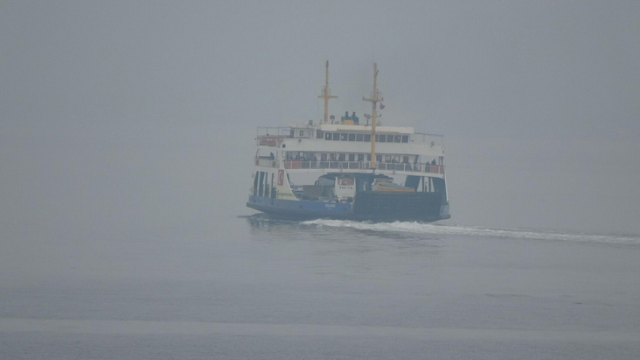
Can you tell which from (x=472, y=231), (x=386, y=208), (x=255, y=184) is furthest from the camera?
(x=255, y=184)

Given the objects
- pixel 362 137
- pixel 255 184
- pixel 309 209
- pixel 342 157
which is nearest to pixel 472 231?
pixel 309 209

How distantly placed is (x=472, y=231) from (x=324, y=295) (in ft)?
61.6

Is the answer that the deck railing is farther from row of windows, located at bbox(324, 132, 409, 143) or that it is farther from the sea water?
the sea water

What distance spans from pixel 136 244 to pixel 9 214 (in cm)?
1728

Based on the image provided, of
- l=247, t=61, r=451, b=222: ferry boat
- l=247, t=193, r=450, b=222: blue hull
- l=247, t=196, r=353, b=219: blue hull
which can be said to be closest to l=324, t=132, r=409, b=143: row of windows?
l=247, t=61, r=451, b=222: ferry boat

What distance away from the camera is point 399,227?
51.3 metres

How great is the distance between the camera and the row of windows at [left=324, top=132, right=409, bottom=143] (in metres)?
56.6

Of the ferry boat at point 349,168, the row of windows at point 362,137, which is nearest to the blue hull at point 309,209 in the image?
the ferry boat at point 349,168

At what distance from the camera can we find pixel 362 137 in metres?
56.9

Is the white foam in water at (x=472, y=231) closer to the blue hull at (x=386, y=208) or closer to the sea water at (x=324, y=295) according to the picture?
the sea water at (x=324, y=295)

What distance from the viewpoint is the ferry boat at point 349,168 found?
52.6 metres

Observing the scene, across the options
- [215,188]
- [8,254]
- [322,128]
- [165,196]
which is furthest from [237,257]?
[215,188]

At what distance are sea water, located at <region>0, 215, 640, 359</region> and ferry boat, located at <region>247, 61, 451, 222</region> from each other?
1.99m

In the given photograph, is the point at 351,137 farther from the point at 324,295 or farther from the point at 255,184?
the point at 324,295
